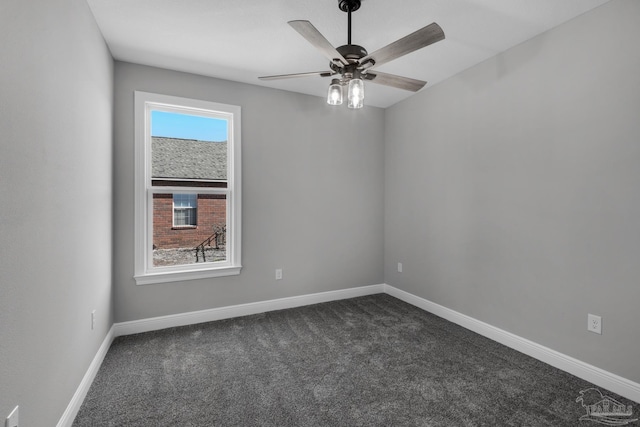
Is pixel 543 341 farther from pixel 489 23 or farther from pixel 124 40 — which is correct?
pixel 124 40

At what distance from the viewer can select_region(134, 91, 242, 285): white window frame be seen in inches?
115

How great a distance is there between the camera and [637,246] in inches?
76.0

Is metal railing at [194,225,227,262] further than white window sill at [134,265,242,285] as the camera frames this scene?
Yes

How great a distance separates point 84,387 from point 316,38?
8.43ft

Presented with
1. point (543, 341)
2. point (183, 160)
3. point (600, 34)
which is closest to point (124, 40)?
point (183, 160)

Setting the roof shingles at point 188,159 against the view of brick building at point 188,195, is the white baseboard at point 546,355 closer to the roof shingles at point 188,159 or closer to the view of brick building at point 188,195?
the view of brick building at point 188,195

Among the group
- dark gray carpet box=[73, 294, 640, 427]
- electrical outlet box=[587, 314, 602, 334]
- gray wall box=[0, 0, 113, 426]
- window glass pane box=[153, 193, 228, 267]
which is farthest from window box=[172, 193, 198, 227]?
electrical outlet box=[587, 314, 602, 334]

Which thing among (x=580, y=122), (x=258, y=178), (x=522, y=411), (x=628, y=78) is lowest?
(x=522, y=411)

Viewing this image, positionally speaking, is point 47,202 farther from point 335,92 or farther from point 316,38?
point 335,92

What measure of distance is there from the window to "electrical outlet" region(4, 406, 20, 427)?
217cm

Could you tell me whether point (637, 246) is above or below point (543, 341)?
above

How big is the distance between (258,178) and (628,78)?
3.09m

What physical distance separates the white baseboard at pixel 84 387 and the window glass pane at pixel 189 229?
0.84 m

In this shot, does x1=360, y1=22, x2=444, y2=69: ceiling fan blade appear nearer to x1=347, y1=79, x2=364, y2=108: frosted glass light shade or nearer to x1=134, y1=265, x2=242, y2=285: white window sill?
x1=347, y1=79, x2=364, y2=108: frosted glass light shade
